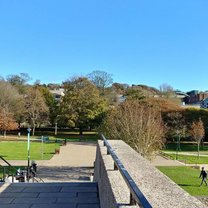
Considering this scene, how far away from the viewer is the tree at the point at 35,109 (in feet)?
231

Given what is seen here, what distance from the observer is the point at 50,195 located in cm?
787

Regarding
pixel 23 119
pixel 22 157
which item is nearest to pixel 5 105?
pixel 23 119

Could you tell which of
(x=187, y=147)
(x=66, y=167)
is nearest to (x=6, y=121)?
(x=187, y=147)

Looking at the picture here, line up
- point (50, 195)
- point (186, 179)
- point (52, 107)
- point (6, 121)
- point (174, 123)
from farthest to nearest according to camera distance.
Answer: point (52, 107)
point (6, 121)
point (174, 123)
point (186, 179)
point (50, 195)

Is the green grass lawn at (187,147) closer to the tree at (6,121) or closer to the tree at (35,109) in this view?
the tree at (35,109)

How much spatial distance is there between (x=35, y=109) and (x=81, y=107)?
849 centimetres

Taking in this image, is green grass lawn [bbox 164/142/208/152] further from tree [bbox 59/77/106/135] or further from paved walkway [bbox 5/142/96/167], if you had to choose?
tree [bbox 59/77/106/135]

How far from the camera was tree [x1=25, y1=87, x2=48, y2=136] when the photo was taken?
70.4 m

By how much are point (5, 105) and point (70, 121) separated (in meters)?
11.9

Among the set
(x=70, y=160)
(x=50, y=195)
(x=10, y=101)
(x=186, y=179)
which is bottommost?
(x=186, y=179)

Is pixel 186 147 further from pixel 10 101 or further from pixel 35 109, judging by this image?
pixel 10 101

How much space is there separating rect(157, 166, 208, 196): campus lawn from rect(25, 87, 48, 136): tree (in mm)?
41718

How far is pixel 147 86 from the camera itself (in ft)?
416

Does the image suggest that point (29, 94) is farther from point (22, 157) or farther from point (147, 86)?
point (147, 86)
